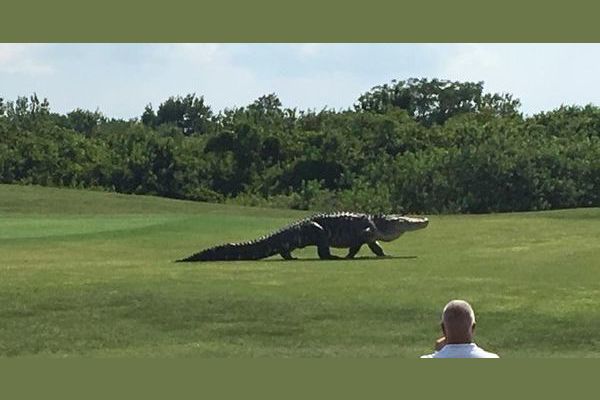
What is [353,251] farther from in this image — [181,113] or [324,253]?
[181,113]

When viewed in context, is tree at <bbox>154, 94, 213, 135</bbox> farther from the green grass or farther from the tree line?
the green grass

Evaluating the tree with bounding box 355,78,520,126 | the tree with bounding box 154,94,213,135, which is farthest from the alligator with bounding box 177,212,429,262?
the tree with bounding box 154,94,213,135

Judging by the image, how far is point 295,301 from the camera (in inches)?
473

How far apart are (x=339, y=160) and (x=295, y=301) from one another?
39.1 m

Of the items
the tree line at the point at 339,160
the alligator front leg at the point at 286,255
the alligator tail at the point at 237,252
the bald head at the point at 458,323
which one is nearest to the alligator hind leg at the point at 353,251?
the alligator front leg at the point at 286,255

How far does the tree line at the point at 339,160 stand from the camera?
139 ft

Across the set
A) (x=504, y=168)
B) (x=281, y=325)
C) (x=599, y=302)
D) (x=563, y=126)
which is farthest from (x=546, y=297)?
(x=563, y=126)

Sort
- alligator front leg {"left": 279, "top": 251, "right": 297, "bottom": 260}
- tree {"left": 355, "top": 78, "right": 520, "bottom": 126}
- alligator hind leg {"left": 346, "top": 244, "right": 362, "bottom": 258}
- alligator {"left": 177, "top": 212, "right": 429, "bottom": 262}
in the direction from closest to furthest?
→ alligator {"left": 177, "top": 212, "right": 429, "bottom": 262} < alligator front leg {"left": 279, "top": 251, "right": 297, "bottom": 260} < alligator hind leg {"left": 346, "top": 244, "right": 362, "bottom": 258} < tree {"left": 355, "top": 78, "right": 520, "bottom": 126}

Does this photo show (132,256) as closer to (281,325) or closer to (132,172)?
(281,325)

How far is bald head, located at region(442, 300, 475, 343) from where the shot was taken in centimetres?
617

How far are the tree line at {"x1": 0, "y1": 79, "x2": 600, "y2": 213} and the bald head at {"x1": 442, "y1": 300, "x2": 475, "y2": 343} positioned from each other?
1389 inches

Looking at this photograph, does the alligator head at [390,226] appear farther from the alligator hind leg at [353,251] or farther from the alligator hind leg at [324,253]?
the alligator hind leg at [324,253]

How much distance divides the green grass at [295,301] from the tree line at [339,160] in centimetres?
2335

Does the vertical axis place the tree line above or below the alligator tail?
above
